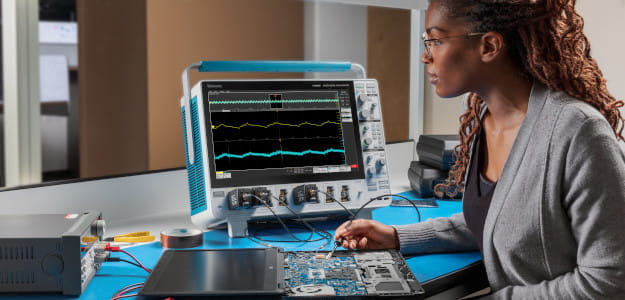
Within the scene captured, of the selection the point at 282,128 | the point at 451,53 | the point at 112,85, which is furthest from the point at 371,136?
the point at 112,85

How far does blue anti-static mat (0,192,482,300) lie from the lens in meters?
1.22

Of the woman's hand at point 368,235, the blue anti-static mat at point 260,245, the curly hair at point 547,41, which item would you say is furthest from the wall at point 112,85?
the curly hair at point 547,41

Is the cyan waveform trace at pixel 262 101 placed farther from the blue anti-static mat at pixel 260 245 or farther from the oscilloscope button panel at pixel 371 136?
the blue anti-static mat at pixel 260 245

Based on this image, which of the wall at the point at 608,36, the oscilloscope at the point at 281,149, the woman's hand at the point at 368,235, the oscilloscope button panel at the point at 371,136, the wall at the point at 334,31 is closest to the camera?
the woman's hand at the point at 368,235

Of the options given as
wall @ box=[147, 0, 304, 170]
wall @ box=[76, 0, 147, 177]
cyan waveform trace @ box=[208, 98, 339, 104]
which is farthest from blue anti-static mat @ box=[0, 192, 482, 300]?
wall @ box=[76, 0, 147, 177]

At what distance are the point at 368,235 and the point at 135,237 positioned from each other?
1.89ft

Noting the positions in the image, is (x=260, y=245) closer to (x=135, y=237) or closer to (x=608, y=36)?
(x=135, y=237)

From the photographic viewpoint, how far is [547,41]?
119 cm

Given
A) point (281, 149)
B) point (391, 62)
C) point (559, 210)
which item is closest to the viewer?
point (559, 210)

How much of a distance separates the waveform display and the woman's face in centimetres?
45

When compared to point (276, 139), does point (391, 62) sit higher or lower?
higher

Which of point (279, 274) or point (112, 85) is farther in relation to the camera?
point (112, 85)

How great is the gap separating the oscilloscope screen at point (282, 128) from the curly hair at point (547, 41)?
55 centimetres

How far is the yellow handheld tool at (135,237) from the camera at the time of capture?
151 cm
